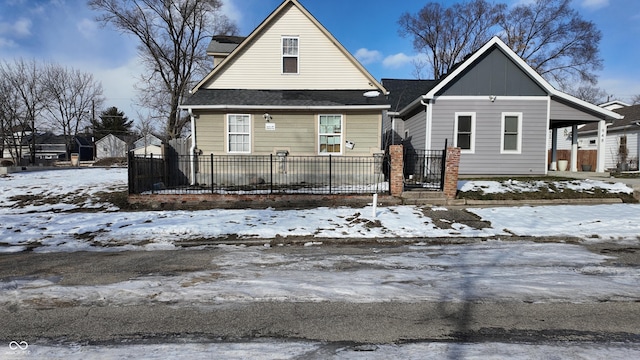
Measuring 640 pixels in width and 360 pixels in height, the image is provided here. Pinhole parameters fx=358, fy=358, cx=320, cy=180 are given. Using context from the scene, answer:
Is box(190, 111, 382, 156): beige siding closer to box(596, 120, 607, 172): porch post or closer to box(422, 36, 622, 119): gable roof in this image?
box(422, 36, 622, 119): gable roof

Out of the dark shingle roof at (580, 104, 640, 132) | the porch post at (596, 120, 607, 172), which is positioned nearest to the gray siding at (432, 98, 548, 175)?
the porch post at (596, 120, 607, 172)

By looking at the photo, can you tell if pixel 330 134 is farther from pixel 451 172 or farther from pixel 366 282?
pixel 366 282

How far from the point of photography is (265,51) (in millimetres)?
15961

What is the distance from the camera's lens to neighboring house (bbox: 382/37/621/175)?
50.0 ft

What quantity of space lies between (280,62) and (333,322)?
14028 mm

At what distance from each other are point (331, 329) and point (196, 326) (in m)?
1.43

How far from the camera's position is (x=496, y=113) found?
50.2 feet

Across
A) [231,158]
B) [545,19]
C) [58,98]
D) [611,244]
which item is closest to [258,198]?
[231,158]

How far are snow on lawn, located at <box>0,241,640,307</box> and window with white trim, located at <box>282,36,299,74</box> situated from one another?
11.2 metres

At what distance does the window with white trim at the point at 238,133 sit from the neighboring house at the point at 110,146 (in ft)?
196

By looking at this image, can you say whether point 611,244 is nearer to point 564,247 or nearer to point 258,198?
point 564,247

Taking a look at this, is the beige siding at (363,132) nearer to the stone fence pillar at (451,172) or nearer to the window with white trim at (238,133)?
the window with white trim at (238,133)

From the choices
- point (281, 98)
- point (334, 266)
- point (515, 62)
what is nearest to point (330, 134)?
point (281, 98)

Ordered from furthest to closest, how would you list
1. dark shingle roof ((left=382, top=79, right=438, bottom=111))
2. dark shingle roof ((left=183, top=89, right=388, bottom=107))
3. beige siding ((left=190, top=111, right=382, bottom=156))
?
1. dark shingle roof ((left=382, top=79, right=438, bottom=111))
2. beige siding ((left=190, top=111, right=382, bottom=156))
3. dark shingle roof ((left=183, top=89, right=388, bottom=107))
